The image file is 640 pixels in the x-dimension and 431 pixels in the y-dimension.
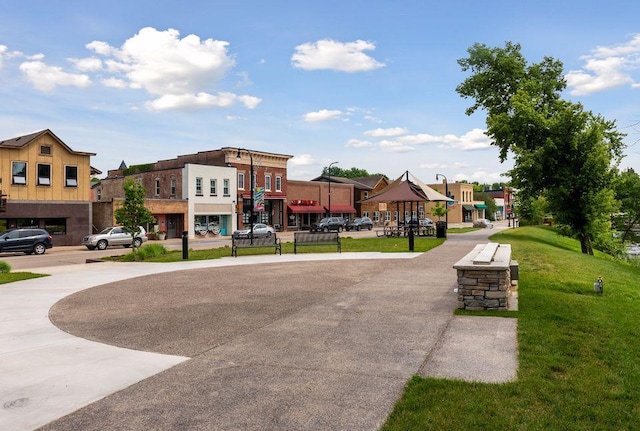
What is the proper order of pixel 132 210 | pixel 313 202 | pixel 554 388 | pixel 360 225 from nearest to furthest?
pixel 554 388 → pixel 132 210 → pixel 360 225 → pixel 313 202

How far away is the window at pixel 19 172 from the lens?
116ft

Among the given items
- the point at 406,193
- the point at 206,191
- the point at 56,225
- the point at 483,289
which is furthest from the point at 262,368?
the point at 206,191

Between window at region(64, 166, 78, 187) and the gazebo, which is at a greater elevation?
window at region(64, 166, 78, 187)

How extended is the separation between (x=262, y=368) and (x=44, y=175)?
37552 millimetres

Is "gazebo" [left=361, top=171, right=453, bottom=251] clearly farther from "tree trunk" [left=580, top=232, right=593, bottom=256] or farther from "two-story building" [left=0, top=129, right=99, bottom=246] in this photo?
"two-story building" [left=0, top=129, right=99, bottom=246]

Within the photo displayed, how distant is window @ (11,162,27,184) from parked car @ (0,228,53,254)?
633 cm

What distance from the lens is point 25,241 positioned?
100 ft

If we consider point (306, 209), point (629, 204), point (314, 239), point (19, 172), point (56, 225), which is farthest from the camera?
point (306, 209)

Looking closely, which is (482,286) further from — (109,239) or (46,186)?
(46,186)

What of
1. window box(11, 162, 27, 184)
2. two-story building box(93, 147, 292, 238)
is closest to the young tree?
window box(11, 162, 27, 184)

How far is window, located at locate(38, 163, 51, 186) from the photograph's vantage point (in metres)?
37.0

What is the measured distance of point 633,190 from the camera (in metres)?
40.7

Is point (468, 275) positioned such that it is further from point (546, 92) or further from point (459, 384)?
point (546, 92)

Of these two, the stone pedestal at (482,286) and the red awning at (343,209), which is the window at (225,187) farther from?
the stone pedestal at (482,286)
